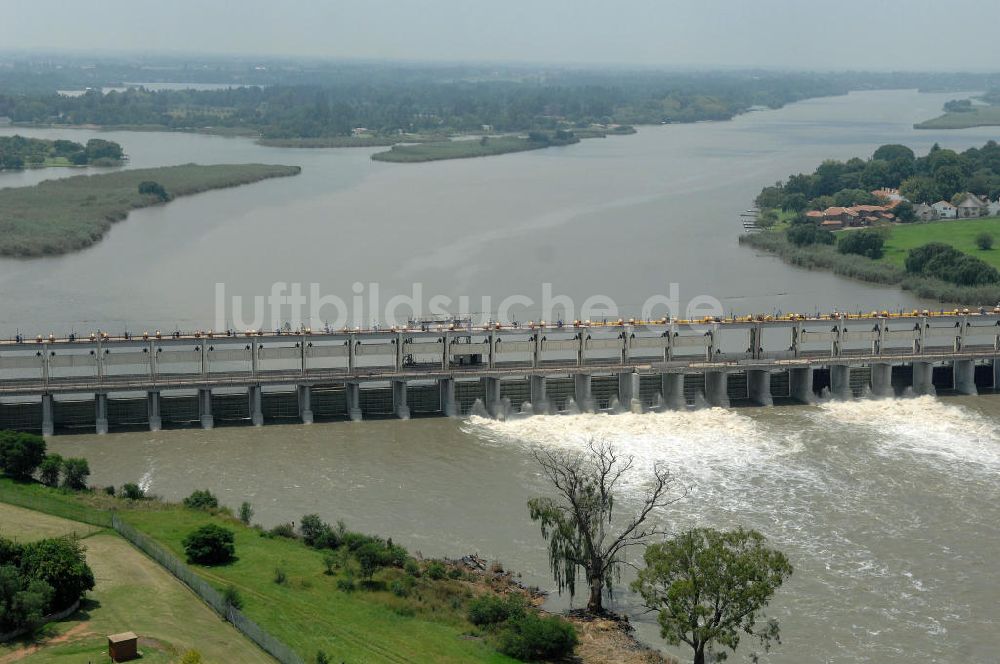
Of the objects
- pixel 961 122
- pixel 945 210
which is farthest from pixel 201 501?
pixel 961 122

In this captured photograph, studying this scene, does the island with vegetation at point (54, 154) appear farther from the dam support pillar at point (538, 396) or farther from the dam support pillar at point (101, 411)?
the dam support pillar at point (538, 396)

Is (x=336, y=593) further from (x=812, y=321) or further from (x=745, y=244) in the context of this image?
(x=745, y=244)

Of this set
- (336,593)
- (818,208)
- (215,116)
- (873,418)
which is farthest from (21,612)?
(215,116)

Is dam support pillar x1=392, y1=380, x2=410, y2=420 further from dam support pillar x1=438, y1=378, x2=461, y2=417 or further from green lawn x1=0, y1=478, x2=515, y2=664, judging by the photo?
green lawn x1=0, y1=478, x2=515, y2=664

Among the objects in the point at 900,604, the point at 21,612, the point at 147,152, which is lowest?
the point at 900,604

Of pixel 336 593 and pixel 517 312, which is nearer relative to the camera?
pixel 336 593
